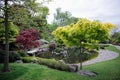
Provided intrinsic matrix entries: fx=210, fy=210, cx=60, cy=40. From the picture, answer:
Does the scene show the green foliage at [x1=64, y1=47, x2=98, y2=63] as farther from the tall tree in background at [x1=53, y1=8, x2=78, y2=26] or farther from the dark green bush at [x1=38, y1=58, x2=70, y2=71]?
the tall tree in background at [x1=53, y1=8, x2=78, y2=26]

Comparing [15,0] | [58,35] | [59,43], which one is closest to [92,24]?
[58,35]

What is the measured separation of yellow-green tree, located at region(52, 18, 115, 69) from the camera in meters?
14.6

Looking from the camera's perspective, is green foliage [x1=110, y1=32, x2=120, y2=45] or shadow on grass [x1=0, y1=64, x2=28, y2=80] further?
green foliage [x1=110, y1=32, x2=120, y2=45]

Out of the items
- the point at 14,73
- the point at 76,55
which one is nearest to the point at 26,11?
the point at 14,73

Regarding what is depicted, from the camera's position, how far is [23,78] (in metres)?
11.5

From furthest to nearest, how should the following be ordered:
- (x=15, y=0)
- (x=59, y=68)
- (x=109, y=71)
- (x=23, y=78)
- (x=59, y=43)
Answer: (x=59, y=43)
(x=109, y=71)
(x=59, y=68)
(x=15, y=0)
(x=23, y=78)

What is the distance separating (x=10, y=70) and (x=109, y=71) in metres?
7.27

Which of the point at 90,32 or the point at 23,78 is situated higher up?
the point at 90,32

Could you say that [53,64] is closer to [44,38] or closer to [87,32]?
[44,38]

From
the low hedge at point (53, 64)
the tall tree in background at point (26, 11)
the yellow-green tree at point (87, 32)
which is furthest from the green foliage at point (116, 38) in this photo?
the tall tree in background at point (26, 11)

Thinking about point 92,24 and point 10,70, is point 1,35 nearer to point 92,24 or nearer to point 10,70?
point 10,70

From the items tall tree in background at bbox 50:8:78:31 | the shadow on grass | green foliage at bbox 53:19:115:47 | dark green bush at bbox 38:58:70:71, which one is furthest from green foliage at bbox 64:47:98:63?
tall tree in background at bbox 50:8:78:31

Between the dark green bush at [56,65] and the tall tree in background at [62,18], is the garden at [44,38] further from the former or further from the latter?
the tall tree in background at [62,18]

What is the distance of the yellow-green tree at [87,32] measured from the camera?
1457cm
